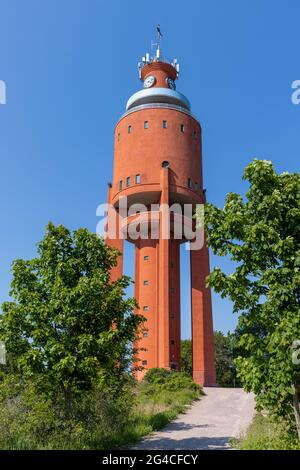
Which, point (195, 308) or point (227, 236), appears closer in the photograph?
point (227, 236)

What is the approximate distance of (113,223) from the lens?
36594 millimetres

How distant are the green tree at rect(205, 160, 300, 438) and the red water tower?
23.7 meters

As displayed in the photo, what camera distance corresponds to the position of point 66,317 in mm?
10156

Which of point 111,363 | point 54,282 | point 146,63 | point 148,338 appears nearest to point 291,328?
point 111,363

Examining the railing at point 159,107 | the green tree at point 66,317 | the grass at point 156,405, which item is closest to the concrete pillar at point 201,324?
the grass at point 156,405

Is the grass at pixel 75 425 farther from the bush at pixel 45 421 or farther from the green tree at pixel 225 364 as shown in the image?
the green tree at pixel 225 364

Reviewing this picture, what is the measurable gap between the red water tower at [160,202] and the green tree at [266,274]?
77.9 feet

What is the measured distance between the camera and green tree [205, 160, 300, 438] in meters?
7.54

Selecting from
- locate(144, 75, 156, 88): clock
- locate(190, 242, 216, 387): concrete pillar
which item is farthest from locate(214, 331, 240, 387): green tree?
locate(144, 75, 156, 88): clock

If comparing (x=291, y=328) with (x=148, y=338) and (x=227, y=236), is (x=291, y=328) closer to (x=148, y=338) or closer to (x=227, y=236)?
(x=227, y=236)

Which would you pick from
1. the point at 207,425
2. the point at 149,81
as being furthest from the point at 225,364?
the point at 207,425

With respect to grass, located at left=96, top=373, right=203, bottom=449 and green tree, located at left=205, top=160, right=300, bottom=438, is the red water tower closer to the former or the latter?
grass, located at left=96, top=373, right=203, bottom=449

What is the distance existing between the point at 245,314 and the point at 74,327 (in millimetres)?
4416
